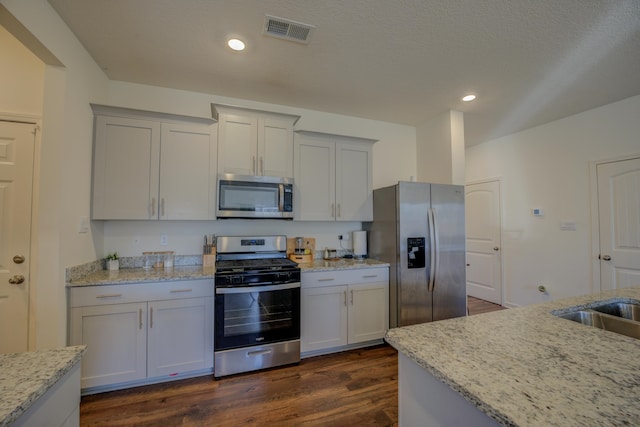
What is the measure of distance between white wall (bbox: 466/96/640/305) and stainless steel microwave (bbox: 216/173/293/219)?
3.49 meters

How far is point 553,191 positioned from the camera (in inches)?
139

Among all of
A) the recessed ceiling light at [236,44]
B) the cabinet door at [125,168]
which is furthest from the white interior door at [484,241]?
the cabinet door at [125,168]

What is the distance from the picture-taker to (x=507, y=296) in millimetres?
4047

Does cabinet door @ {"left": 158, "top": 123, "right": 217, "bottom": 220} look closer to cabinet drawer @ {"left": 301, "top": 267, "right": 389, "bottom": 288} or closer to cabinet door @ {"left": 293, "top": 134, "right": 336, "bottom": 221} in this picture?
cabinet door @ {"left": 293, "top": 134, "right": 336, "bottom": 221}

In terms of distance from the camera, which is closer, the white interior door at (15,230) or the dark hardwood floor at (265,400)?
the dark hardwood floor at (265,400)

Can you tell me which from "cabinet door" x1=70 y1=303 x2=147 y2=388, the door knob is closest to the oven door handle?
"cabinet door" x1=70 y1=303 x2=147 y2=388

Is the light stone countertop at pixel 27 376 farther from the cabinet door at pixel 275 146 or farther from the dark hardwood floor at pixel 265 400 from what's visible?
the cabinet door at pixel 275 146

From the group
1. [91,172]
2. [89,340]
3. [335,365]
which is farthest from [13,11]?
[335,365]

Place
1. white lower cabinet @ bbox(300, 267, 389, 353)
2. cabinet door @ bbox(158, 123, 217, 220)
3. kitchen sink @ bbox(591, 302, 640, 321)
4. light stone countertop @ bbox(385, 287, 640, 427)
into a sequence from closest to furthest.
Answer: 1. light stone countertop @ bbox(385, 287, 640, 427)
2. kitchen sink @ bbox(591, 302, 640, 321)
3. cabinet door @ bbox(158, 123, 217, 220)
4. white lower cabinet @ bbox(300, 267, 389, 353)

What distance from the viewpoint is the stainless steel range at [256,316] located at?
2238 millimetres

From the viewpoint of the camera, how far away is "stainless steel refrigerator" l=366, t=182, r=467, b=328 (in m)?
2.82

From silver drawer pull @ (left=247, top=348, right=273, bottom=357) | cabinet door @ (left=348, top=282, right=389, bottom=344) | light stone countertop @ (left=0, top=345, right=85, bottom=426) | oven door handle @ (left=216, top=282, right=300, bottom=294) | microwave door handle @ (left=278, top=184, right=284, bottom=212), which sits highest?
microwave door handle @ (left=278, top=184, right=284, bottom=212)

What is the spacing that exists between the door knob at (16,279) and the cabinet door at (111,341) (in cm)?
45

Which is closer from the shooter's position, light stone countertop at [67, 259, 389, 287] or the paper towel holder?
light stone countertop at [67, 259, 389, 287]
